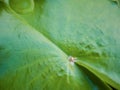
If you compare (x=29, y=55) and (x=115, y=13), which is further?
(x=115, y=13)

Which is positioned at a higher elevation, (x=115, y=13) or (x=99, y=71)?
(x=115, y=13)

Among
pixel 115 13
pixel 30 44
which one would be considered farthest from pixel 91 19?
pixel 30 44

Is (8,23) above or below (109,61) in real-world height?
above

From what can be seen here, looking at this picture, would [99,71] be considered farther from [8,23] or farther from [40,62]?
[8,23]

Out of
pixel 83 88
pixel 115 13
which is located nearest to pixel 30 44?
pixel 83 88

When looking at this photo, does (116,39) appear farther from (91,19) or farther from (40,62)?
(40,62)

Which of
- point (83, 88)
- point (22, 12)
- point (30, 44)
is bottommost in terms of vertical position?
point (83, 88)
